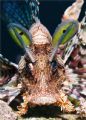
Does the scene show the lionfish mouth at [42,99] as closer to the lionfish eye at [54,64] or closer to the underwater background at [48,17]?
the lionfish eye at [54,64]

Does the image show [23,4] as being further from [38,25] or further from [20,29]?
[20,29]

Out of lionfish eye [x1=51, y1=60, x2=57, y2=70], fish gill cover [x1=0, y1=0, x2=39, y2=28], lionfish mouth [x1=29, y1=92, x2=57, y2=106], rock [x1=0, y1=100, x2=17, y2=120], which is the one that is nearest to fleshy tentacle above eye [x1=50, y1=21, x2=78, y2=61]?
lionfish eye [x1=51, y1=60, x2=57, y2=70]

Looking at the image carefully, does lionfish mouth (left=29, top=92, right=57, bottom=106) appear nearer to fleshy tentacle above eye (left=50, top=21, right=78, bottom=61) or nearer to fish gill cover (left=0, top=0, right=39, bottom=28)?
fleshy tentacle above eye (left=50, top=21, right=78, bottom=61)

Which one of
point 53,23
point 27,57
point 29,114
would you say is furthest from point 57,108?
point 53,23

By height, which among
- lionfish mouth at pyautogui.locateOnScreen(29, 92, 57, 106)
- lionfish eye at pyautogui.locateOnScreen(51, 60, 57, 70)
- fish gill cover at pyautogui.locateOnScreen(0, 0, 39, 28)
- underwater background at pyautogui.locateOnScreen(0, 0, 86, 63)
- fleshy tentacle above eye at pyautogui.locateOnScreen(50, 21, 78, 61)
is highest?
underwater background at pyautogui.locateOnScreen(0, 0, 86, 63)

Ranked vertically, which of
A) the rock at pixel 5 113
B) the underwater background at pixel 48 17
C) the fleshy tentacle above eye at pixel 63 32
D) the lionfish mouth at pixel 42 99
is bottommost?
the rock at pixel 5 113

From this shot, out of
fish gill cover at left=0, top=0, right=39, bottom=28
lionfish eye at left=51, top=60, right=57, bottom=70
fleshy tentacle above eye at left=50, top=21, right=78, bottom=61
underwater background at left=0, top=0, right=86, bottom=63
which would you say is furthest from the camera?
underwater background at left=0, top=0, right=86, bottom=63

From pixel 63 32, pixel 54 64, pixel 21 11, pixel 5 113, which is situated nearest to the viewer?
pixel 5 113

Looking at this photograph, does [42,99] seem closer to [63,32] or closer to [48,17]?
[63,32]

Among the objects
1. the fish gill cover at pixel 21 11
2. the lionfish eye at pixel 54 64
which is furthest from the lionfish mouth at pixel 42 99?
the fish gill cover at pixel 21 11

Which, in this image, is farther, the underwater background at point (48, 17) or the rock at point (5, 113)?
the underwater background at point (48, 17)

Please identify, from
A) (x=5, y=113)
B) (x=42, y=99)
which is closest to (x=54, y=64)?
(x=42, y=99)
